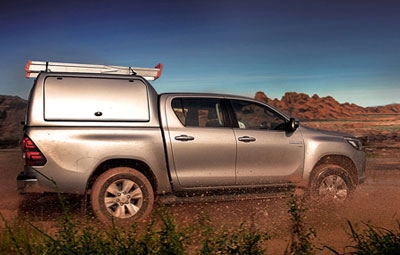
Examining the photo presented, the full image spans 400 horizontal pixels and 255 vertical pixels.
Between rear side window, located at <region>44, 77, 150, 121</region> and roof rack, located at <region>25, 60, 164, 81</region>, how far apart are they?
453 millimetres

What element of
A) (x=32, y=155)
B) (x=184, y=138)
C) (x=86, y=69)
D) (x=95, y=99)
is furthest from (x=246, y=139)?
(x=32, y=155)

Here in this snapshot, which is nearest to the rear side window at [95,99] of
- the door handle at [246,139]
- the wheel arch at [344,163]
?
the door handle at [246,139]

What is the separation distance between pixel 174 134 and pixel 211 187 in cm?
97

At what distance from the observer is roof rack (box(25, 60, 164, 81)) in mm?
6457

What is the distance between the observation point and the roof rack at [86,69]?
21.2 ft

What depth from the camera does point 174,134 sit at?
21.0 ft

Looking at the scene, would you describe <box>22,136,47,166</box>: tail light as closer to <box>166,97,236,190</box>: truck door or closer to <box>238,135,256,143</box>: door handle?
<box>166,97,236,190</box>: truck door

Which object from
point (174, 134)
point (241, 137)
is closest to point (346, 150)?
point (241, 137)

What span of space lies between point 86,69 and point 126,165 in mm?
1694

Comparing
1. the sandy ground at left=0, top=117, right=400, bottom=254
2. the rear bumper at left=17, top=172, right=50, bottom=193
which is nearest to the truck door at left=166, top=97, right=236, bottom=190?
the sandy ground at left=0, top=117, right=400, bottom=254

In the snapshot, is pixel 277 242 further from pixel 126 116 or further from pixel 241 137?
pixel 126 116

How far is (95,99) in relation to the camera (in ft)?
20.1

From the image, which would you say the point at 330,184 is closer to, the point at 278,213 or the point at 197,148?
the point at 278,213

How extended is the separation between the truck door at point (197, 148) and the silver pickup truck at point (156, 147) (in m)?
0.02
